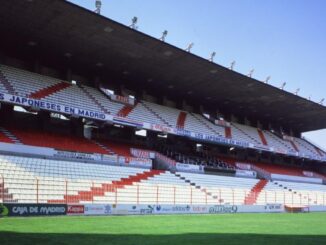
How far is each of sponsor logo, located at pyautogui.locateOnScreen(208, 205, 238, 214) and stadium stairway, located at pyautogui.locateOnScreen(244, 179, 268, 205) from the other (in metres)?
3.55

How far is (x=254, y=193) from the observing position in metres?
34.1

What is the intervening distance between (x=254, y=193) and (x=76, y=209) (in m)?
18.1

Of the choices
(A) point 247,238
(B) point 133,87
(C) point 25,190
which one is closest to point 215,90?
(B) point 133,87

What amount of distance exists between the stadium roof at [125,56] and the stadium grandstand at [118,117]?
0.25 feet

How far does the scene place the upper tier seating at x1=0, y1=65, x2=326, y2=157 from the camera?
92.2 feet

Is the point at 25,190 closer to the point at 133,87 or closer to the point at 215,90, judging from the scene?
the point at 133,87

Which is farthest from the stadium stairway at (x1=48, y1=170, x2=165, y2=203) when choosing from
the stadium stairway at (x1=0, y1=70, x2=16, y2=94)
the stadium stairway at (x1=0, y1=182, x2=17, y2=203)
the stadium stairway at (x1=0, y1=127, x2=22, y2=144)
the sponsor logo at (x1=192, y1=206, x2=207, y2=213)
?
the stadium stairway at (x1=0, y1=70, x2=16, y2=94)

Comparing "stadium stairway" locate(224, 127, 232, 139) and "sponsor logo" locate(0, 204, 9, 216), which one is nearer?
"sponsor logo" locate(0, 204, 9, 216)

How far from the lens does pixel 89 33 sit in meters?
26.6

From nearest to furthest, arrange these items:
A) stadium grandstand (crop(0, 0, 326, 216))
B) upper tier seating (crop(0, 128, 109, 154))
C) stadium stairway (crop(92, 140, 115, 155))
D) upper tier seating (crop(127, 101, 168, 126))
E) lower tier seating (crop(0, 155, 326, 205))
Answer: lower tier seating (crop(0, 155, 326, 205)), stadium grandstand (crop(0, 0, 326, 216)), upper tier seating (crop(0, 128, 109, 154)), stadium stairway (crop(92, 140, 115, 155)), upper tier seating (crop(127, 101, 168, 126))

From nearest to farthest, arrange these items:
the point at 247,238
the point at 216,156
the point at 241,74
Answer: the point at 247,238 < the point at 241,74 < the point at 216,156

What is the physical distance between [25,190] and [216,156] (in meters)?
27.8

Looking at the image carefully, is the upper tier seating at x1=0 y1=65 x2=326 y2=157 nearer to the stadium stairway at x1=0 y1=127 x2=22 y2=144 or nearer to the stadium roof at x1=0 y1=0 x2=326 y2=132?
the stadium roof at x1=0 y1=0 x2=326 y2=132

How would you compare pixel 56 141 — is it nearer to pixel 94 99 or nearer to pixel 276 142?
pixel 94 99
